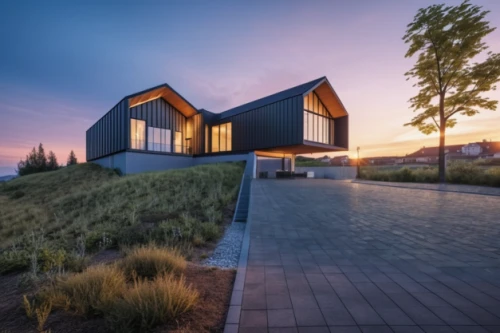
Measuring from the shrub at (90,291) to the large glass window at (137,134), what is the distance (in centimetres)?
2001

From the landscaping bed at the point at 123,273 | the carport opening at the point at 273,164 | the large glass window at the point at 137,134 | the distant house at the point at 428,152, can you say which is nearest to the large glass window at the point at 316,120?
the carport opening at the point at 273,164

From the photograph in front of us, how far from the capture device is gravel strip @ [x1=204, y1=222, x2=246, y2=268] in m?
3.78

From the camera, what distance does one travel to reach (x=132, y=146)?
66.7 feet

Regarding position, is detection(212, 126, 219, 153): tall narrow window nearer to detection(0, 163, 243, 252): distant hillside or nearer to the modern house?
the modern house

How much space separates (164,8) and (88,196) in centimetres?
1031

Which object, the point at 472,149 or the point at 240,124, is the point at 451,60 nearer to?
the point at 240,124

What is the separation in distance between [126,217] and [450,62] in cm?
2171

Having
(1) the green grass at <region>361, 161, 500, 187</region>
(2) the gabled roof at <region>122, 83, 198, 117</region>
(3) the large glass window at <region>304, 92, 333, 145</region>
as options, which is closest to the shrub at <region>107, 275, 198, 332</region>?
(1) the green grass at <region>361, 161, 500, 187</region>

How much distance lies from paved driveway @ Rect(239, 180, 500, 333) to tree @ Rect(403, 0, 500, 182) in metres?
13.9

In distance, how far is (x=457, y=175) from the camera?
1517cm

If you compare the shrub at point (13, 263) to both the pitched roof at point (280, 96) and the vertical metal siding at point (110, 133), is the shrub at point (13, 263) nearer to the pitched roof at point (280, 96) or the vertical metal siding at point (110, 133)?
the vertical metal siding at point (110, 133)

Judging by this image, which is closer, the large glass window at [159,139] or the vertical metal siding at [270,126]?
the vertical metal siding at [270,126]

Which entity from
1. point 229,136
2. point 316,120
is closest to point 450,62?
point 316,120

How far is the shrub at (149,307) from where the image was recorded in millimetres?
1880
